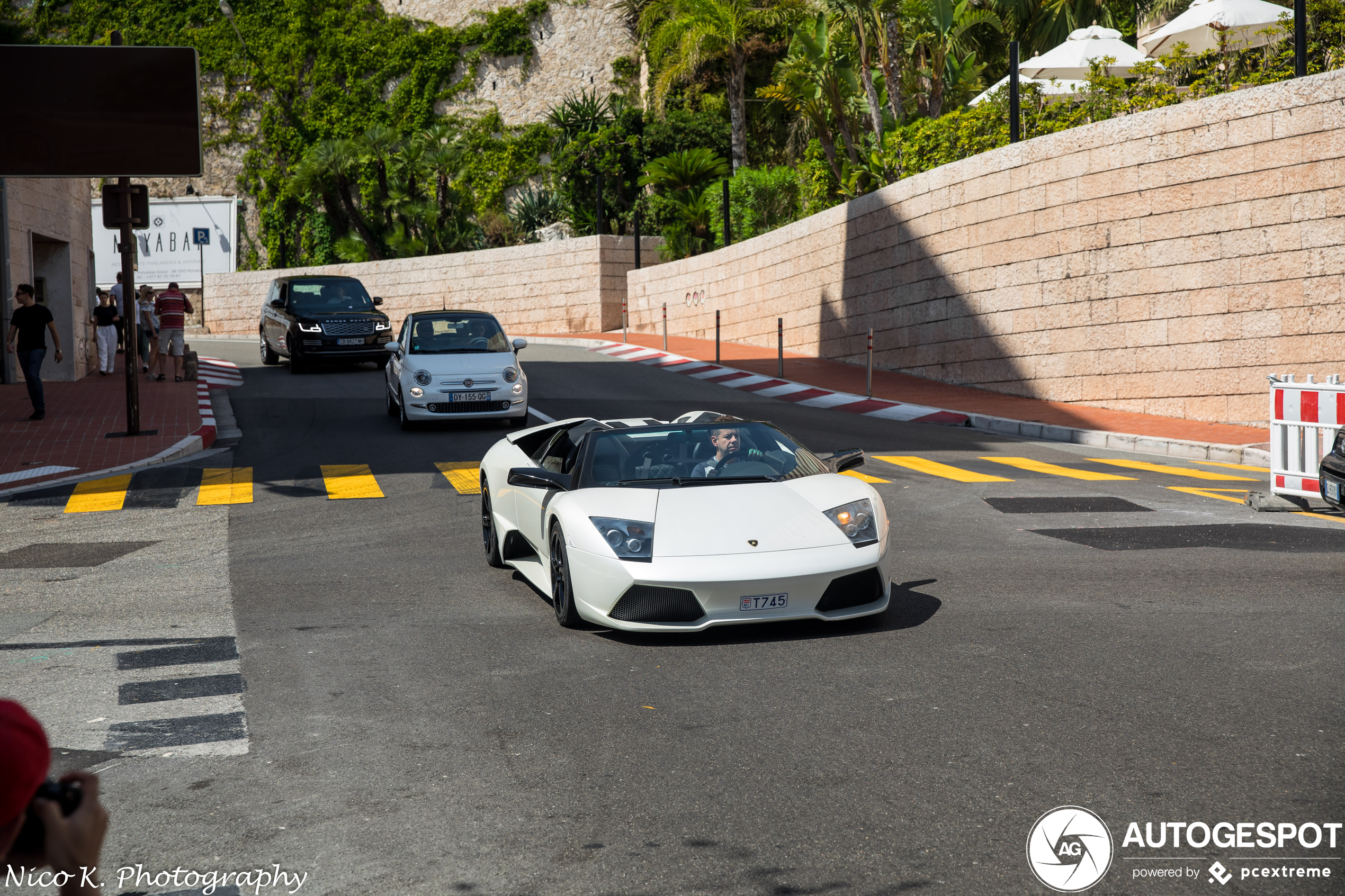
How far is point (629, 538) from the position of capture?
672 centimetres

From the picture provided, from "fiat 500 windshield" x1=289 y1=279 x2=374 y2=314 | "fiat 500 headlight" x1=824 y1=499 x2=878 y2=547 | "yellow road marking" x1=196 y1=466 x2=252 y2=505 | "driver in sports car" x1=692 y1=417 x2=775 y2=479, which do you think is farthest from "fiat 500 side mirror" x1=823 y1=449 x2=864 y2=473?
"fiat 500 windshield" x1=289 y1=279 x2=374 y2=314

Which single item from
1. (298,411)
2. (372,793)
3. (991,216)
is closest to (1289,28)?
(991,216)

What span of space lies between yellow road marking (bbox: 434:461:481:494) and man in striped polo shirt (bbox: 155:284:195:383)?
35.9 feet

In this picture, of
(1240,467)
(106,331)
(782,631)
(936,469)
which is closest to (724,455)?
(782,631)

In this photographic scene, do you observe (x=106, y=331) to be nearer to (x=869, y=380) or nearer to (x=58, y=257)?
(x=58, y=257)

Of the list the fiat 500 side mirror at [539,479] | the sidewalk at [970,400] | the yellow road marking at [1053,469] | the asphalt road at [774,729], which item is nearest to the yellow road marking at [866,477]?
the yellow road marking at [1053,469]

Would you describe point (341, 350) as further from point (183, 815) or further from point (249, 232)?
point (249, 232)

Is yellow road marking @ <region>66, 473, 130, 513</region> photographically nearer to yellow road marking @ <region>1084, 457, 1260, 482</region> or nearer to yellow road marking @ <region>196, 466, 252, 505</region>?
yellow road marking @ <region>196, 466, 252, 505</region>

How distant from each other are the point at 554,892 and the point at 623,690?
2.15 m

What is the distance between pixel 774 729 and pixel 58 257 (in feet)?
82.9

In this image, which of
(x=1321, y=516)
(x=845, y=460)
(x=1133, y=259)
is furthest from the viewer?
(x=1133, y=259)

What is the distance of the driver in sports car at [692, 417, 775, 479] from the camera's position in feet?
24.7

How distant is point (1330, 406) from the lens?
11281mm

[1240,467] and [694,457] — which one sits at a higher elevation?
[694,457]
